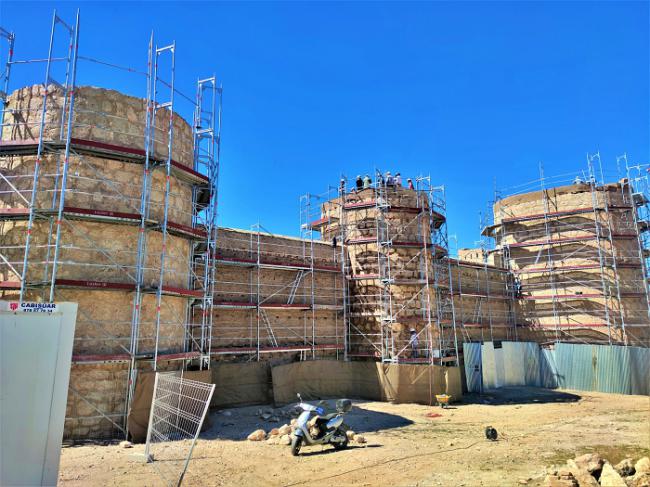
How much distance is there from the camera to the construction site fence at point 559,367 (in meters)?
20.1

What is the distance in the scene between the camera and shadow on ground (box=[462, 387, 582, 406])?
59.4 feet

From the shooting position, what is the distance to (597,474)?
823cm

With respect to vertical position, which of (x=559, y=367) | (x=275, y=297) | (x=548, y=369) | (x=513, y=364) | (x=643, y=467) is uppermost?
(x=275, y=297)

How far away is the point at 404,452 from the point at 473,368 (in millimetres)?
11648

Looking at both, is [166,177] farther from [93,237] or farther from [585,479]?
[585,479]

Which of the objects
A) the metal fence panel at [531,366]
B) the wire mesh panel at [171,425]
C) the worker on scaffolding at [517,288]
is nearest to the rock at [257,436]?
the wire mesh panel at [171,425]

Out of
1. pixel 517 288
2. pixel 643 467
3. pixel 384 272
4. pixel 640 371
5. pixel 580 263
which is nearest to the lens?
pixel 643 467

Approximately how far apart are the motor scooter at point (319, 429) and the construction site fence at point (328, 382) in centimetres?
446

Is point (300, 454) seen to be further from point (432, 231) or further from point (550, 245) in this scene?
point (550, 245)

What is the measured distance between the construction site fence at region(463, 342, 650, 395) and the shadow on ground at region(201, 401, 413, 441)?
7.64m

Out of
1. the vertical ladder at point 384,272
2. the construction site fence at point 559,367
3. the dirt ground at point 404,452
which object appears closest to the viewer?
the dirt ground at point 404,452

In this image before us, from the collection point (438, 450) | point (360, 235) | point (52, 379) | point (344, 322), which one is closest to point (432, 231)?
point (360, 235)

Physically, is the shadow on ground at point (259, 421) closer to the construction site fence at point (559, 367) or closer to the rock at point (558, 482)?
the rock at point (558, 482)

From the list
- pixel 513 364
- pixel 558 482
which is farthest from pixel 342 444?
pixel 513 364
